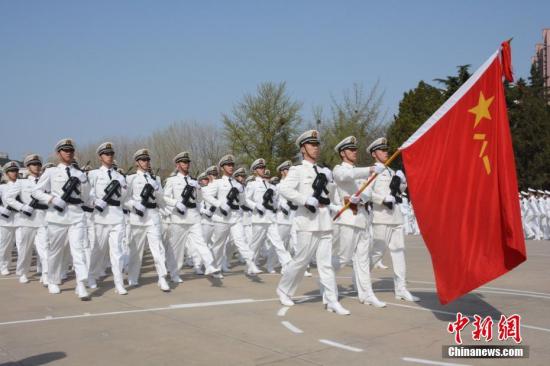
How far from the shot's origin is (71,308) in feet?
27.6

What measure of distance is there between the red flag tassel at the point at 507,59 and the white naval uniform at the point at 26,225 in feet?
29.1

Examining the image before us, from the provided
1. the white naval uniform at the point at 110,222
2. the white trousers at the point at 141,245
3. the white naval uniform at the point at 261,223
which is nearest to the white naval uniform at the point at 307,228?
the white trousers at the point at 141,245

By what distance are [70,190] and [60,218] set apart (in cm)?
49

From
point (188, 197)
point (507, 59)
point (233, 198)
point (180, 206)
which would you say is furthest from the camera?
point (233, 198)

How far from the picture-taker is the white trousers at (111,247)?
9.70m

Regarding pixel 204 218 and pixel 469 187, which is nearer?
pixel 469 187

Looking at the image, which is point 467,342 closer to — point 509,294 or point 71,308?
point 509,294

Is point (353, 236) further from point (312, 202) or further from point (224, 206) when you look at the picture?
point (224, 206)

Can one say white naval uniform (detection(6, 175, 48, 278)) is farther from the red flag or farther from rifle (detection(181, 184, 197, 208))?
the red flag

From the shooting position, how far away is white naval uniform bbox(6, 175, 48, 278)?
461 inches

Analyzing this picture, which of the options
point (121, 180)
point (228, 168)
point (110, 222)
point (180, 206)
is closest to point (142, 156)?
point (121, 180)

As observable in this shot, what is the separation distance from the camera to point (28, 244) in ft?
40.1

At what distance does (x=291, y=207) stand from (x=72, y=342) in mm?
7005

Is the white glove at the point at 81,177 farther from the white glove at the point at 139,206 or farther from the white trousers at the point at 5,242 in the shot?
the white trousers at the point at 5,242
